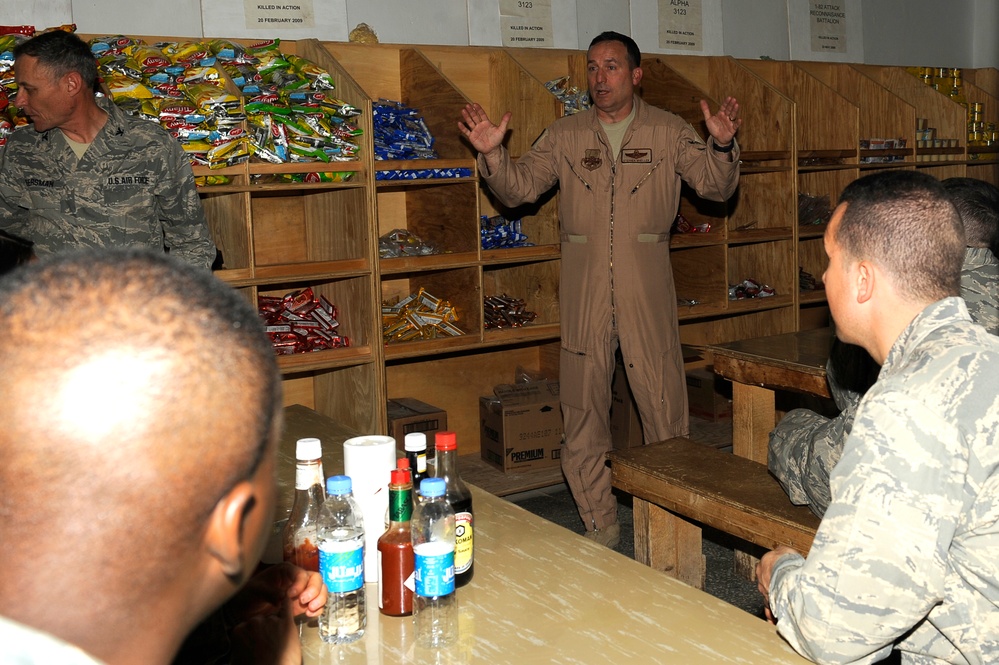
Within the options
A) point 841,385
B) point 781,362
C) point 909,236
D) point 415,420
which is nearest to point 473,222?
point 415,420

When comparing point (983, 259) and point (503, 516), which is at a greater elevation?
point (983, 259)

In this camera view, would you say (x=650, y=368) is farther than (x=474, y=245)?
No

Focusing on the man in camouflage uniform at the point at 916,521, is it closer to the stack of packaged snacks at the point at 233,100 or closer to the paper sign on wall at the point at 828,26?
the stack of packaged snacks at the point at 233,100

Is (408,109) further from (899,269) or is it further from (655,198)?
(899,269)

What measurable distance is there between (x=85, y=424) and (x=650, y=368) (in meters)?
3.31

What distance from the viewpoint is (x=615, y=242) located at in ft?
12.4

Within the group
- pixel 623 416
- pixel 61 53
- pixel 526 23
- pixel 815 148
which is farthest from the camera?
pixel 815 148

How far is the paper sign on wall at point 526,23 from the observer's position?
484 centimetres

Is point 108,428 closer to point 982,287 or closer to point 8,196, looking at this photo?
point 982,287

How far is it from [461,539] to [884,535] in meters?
0.60

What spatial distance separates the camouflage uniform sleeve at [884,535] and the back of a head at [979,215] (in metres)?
1.57

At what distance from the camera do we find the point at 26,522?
606 mm

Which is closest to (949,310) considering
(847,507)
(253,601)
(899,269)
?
(899,269)

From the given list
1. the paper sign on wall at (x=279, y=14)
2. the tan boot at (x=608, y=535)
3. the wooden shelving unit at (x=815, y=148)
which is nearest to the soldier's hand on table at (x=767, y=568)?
the tan boot at (x=608, y=535)
